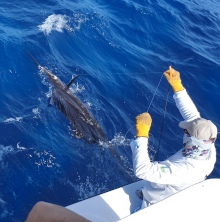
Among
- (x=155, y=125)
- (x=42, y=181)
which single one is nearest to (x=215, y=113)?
(x=155, y=125)

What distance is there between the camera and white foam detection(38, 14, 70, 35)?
9766mm

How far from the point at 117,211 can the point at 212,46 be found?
10.7m

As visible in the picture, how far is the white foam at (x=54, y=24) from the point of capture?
9766 mm

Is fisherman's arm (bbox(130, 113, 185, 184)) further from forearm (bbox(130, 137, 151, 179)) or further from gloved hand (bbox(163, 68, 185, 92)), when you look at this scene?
gloved hand (bbox(163, 68, 185, 92))

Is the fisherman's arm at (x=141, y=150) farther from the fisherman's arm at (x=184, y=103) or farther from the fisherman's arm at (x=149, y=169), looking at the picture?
the fisherman's arm at (x=184, y=103)

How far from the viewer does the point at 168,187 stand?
3127mm

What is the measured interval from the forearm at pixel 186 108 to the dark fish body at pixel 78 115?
8.93ft

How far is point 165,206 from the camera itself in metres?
2.77

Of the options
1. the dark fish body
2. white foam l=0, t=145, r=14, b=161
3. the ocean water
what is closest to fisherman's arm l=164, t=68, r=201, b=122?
the ocean water

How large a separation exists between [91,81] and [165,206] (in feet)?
19.0

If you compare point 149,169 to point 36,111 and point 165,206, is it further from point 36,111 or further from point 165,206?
point 36,111

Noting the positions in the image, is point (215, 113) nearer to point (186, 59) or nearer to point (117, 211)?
point (186, 59)

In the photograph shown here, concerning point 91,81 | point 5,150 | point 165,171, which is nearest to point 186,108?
point 165,171

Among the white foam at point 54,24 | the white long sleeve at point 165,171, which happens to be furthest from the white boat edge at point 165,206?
the white foam at point 54,24
